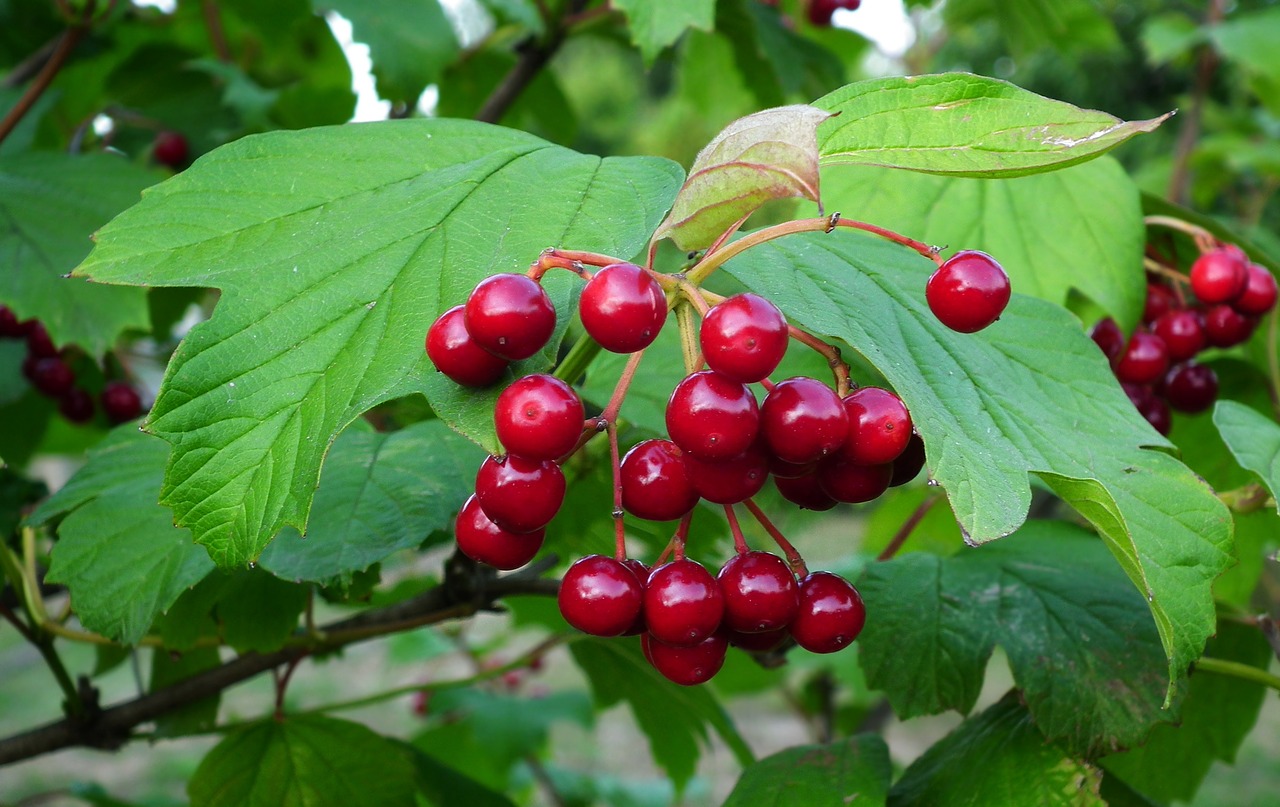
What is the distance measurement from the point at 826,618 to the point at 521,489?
332 millimetres

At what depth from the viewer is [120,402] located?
7.32 ft

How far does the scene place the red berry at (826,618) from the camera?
39.9 inches

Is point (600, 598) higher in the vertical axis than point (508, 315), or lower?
lower

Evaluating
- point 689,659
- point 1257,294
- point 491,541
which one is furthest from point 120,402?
point 1257,294

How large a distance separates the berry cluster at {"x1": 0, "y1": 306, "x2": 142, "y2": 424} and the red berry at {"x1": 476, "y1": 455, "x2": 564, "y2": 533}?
1.63 meters

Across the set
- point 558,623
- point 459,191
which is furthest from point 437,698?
point 459,191

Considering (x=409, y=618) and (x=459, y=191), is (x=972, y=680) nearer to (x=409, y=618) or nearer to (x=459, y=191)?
(x=409, y=618)

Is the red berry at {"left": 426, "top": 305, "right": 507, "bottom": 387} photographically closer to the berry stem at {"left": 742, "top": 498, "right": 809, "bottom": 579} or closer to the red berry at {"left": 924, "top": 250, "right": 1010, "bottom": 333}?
the berry stem at {"left": 742, "top": 498, "right": 809, "bottom": 579}

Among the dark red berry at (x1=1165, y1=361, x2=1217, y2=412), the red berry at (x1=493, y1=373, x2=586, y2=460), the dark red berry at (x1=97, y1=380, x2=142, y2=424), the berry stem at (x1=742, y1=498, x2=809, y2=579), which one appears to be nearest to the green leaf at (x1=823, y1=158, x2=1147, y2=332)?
the dark red berry at (x1=1165, y1=361, x2=1217, y2=412)

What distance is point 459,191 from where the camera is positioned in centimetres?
104

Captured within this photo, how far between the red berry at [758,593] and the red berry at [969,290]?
28 centimetres

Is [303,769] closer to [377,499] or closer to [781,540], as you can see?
[377,499]

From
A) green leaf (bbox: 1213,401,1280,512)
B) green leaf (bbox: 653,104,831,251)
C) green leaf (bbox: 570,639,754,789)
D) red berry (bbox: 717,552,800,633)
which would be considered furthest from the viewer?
green leaf (bbox: 570,639,754,789)

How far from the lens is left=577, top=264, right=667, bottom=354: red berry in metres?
0.83
